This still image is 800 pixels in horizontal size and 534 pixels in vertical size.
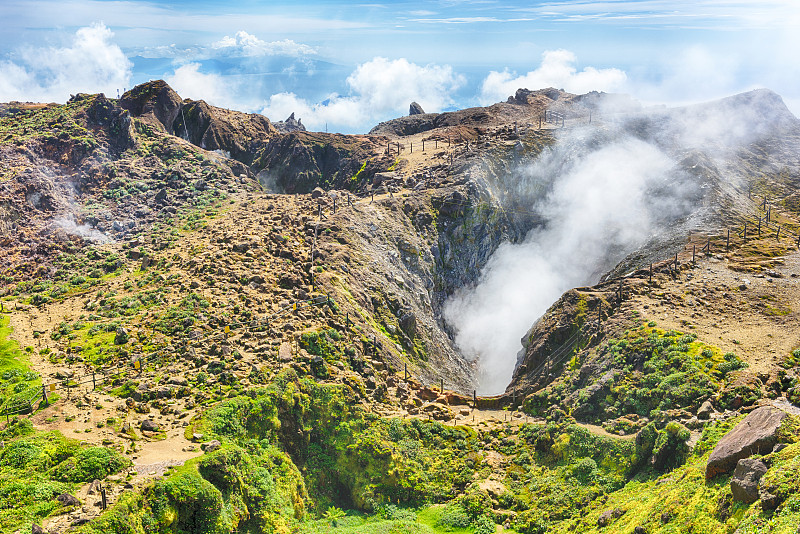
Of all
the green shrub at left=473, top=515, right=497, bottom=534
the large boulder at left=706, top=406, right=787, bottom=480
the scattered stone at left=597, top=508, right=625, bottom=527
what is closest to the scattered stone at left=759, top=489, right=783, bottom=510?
the large boulder at left=706, top=406, right=787, bottom=480

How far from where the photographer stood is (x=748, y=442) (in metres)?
30.5

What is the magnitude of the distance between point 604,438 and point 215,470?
29181 mm

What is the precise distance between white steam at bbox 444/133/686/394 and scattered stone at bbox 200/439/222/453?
43.8 meters

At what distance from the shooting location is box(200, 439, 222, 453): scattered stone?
3539cm

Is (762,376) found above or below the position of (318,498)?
above

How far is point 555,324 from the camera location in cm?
6234

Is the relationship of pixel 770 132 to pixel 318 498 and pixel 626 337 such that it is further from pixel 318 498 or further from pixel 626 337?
pixel 318 498

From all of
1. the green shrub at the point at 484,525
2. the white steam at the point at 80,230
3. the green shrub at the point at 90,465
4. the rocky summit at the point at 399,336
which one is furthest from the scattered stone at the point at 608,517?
the white steam at the point at 80,230

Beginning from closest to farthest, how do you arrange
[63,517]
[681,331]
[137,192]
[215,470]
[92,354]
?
[63,517] → [215,470] → [92,354] → [681,331] → [137,192]

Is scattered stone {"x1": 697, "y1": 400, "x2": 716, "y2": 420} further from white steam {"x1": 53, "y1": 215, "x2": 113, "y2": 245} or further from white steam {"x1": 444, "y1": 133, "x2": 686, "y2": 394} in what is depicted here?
white steam {"x1": 53, "y1": 215, "x2": 113, "y2": 245}

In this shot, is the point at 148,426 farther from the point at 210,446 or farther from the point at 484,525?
the point at 484,525

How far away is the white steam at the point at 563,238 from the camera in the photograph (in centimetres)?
8294

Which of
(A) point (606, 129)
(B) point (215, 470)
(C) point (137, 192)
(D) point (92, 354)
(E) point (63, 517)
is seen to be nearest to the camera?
(E) point (63, 517)

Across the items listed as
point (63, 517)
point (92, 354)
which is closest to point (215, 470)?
point (63, 517)
